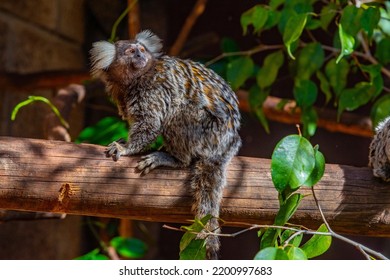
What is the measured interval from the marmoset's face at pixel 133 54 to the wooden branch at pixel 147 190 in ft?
1.54

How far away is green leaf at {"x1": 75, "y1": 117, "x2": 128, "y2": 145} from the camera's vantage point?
351cm

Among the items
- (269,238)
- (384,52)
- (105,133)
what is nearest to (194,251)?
(269,238)

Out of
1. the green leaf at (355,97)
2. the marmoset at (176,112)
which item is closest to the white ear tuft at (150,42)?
the marmoset at (176,112)

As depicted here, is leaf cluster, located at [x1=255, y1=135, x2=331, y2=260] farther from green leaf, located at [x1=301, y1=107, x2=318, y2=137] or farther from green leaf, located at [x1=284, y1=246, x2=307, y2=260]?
green leaf, located at [x1=301, y1=107, x2=318, y2=137]

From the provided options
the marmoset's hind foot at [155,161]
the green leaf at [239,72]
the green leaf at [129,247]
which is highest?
the green leaf at [239,72]

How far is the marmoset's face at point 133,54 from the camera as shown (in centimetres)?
265

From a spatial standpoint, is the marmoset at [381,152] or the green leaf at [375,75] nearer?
the marmoset at [381,152]

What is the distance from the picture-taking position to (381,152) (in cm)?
256

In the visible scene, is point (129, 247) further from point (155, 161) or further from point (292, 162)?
point (292, 162)

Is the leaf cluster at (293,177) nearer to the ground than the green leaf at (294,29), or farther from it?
nearer to the ground

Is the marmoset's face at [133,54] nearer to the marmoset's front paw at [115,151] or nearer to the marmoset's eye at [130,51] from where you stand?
the marmoset's eye at [130,51]

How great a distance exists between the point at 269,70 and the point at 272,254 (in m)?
1.77

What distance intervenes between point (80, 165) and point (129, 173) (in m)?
0.17
